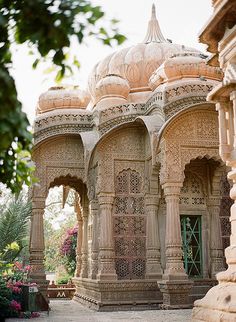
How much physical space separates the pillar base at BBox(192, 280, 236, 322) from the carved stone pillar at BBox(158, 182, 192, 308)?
3867mm

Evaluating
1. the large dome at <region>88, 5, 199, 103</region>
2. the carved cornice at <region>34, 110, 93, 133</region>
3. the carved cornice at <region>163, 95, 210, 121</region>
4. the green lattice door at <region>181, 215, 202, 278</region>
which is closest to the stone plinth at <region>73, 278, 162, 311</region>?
the green lattice door at <region>181, 215, 202, 278</region>

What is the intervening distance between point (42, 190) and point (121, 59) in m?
5.43

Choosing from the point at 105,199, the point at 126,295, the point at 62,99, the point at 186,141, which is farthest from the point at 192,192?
the point at 62,99

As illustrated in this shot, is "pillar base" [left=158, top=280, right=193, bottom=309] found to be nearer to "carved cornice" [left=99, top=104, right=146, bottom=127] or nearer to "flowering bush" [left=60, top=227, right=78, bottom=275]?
"carved cornice" [left=99, top=104, right=146, bottom=127]

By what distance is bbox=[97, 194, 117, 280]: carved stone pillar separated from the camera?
10.3m

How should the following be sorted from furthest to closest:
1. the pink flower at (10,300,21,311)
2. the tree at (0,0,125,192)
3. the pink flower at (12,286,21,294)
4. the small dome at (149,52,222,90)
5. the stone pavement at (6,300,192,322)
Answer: the small dome at (149,52,222,90) < the pink flower at (12,286,21,294) < the pink flower at (10,300,21,311) < the stone pavement at (6,300,192,322) < the tree at (0,0,125,192)

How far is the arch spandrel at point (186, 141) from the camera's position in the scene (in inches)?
375

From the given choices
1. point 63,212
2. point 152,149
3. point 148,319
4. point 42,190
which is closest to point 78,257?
point 42,190

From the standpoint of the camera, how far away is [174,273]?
9.18 m

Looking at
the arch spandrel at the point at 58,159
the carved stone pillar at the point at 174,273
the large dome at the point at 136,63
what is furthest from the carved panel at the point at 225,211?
the large dome at the point at 136,63

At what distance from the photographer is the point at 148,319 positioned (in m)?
7.80

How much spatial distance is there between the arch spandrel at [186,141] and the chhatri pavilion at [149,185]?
0.07 feet

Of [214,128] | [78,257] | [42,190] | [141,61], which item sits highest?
[141,61]

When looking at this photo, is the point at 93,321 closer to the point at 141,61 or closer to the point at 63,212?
the point at 141,61
